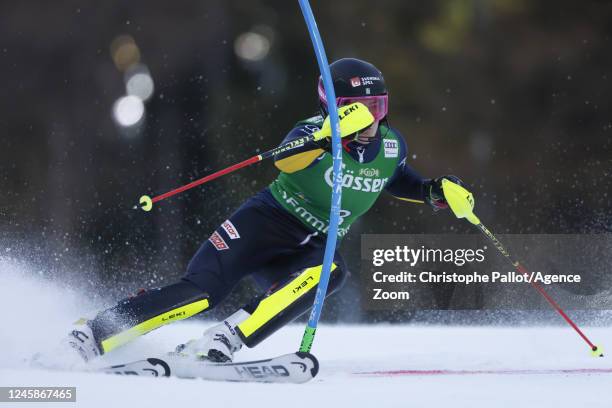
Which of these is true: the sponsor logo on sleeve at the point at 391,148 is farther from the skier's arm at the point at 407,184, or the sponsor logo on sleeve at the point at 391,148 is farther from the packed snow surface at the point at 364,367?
the packed snow surface at the point at 364,367

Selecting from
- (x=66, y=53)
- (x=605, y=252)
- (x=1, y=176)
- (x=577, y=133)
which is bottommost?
(x=605, y=252)

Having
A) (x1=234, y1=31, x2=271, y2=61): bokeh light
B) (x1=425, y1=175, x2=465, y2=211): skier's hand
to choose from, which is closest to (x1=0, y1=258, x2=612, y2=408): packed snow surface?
(x1=425, y1=175, x2=465, y2=211): skier's hand

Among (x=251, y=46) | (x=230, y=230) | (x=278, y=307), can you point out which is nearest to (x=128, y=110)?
(x=251, y=46)

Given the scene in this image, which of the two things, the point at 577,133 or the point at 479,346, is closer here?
the point at 479,346

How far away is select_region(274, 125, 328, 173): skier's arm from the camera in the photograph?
9.38 ft

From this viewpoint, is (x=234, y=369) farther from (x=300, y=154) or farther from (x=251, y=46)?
(x=251, y=46)

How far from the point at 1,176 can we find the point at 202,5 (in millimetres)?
2010

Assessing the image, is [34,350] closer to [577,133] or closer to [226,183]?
[226,183]

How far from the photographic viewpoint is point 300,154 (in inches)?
114

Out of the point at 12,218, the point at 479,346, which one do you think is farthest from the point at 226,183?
the point at 479,346

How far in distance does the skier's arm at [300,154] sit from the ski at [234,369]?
2.32 ft

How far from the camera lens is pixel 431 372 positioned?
3133 mm

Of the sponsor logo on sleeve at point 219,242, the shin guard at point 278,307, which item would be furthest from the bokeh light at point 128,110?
the shin guard at point 278,307

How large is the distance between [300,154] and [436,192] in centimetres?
76
